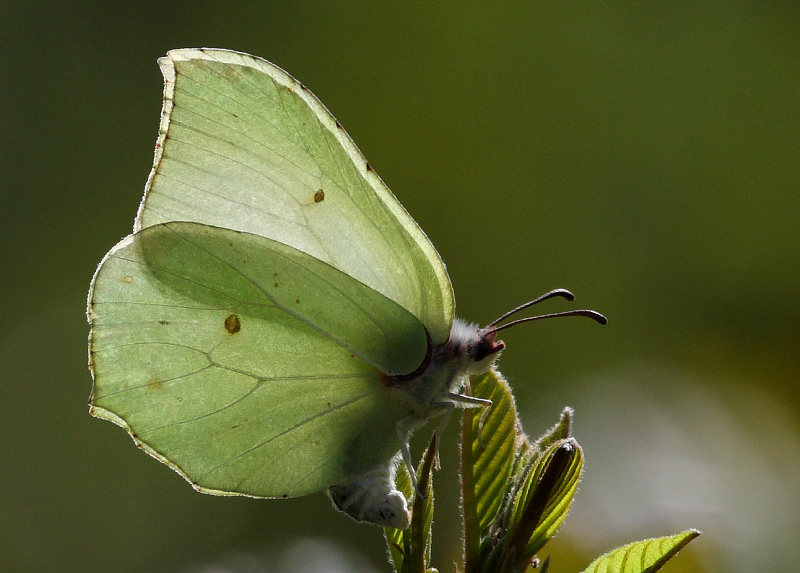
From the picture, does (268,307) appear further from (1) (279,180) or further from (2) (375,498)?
(2) (375,498)

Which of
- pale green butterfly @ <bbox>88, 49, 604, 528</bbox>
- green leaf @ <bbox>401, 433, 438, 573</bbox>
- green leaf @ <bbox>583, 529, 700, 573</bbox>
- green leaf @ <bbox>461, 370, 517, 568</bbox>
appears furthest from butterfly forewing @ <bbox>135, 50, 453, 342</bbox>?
green leaf @ <bbox>583, 529, 700, 573</bbox>

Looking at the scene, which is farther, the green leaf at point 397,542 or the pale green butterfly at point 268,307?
the pale green butterfly at point 268,307

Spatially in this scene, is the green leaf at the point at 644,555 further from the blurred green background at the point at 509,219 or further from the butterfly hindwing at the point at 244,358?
the blurred green background at the point at 509,219

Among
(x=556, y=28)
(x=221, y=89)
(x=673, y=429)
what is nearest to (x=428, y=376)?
(x=221, y=89)

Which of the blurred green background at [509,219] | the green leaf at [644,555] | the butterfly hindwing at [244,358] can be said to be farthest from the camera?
the blurred green background at [509,219]

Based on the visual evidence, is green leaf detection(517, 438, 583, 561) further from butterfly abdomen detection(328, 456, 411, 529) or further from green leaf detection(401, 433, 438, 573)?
butterfly abdomen detection(328, 456, 411, 529)

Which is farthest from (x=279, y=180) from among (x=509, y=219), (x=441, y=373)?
(x=509, y=219)

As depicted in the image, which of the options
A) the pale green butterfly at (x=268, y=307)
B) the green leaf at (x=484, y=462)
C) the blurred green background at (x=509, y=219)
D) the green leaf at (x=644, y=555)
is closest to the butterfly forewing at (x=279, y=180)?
the pale green butterfly at (x=268, y=307)
